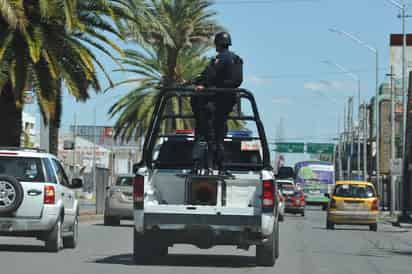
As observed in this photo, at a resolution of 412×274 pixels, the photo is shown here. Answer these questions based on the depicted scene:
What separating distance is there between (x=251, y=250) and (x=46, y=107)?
391 inches

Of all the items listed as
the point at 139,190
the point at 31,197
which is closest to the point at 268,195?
the point at 139,190

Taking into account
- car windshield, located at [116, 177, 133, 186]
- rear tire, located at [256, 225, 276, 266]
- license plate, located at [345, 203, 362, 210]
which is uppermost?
car windshield, located at [116, 177, 133, 186]

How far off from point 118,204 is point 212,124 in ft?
55.4

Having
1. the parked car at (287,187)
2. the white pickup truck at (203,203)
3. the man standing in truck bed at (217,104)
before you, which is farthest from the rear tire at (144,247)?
the parked car at (287,187)

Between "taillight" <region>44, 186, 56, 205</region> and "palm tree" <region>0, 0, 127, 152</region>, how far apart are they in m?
8.69

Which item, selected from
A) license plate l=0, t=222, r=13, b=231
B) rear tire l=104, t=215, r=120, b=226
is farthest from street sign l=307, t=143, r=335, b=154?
license plate l=0, t=222, r=13, b=231

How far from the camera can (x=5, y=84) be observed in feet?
95.7

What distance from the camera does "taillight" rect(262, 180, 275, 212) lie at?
1564 centimetres

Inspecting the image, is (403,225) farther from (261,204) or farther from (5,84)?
(261,204)

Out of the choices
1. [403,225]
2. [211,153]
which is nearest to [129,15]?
[211,153]

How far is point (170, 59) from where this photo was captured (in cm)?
4841

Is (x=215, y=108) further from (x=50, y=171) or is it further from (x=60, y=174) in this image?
(x=60, y=174)

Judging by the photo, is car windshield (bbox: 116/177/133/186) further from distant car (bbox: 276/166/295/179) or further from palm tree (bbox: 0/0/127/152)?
distant car (bbox: 276/166/295/179)

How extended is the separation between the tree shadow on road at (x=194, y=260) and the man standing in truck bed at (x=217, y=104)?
177 cm
